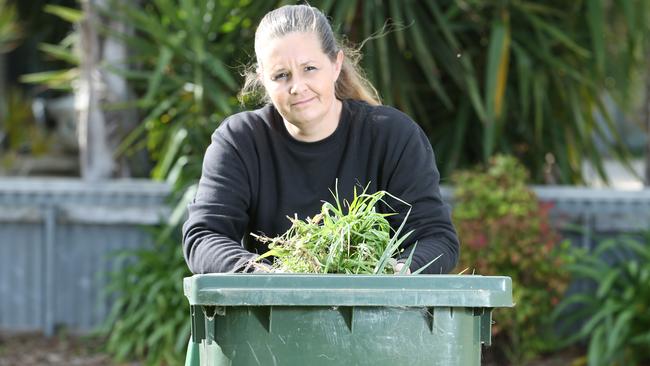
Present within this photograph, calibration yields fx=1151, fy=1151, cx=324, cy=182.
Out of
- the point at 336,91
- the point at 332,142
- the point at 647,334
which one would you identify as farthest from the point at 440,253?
the point at 647,334

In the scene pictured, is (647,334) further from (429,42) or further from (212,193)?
(212,193)

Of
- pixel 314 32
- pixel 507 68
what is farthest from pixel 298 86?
pixel 507 68

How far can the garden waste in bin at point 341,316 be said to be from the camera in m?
2.77

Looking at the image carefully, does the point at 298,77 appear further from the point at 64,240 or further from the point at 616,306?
the point at 64,240

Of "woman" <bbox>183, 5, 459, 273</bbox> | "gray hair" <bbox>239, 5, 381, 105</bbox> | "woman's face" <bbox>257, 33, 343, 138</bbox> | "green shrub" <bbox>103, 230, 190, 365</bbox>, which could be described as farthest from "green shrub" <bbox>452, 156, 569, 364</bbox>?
"woman's face" <bbox>257, 33, 343, 138</bbox>

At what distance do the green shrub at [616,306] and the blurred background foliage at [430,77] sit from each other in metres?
0.83

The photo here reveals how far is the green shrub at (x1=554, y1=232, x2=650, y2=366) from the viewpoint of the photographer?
6.15 metres

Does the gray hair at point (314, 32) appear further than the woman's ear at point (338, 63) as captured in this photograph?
No

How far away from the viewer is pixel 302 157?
11.2 ft

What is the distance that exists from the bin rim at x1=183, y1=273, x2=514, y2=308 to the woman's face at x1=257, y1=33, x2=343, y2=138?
Result: 70 centimetres

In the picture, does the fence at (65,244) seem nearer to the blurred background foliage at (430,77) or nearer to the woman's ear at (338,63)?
Answer: the blurred background foliage at (430,77)

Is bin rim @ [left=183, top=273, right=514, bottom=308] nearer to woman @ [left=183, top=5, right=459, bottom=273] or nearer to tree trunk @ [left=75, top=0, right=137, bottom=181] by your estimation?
woman @ [left=183, top=5, right=459, bottom=273]

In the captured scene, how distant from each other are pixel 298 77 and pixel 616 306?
352cm

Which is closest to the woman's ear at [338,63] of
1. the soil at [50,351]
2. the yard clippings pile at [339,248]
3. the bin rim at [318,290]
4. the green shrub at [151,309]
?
the yard clippings pile at [339,248]
